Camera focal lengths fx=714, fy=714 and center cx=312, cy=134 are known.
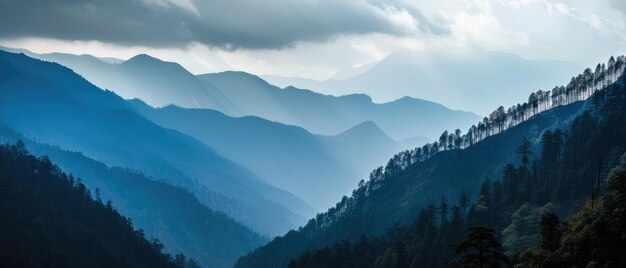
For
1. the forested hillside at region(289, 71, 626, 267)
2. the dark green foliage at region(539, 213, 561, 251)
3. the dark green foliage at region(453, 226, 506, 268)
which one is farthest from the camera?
the forested hillside at region(289, 71, 626, 267)

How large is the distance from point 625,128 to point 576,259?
3542 inches

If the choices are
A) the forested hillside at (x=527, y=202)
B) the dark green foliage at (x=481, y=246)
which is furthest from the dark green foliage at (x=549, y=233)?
the forested hillside at (x=527, y=202)

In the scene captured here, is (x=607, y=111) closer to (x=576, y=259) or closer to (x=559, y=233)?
(x=559, y=233)

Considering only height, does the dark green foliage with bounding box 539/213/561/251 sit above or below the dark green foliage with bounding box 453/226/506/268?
above

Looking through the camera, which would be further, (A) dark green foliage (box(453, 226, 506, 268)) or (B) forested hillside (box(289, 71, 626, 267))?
(B) forested hillside (box(289, 71, 626, 267))

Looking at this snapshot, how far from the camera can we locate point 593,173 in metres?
139

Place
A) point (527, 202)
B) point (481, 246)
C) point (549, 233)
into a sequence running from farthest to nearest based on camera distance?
point (527, 202) < point (549, 233) < point (481, 246)

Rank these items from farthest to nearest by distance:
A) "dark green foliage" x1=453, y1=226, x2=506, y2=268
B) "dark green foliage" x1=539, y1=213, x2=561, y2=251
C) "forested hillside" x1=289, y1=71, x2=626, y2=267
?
"forested hillside" x1=289, y1=71, x2=626, y2=267
"dark green foliage" x1=539, y1=213, x2=561, y2=251
"dark green foliage" x1=453, y1=226, x2=506, y2=268

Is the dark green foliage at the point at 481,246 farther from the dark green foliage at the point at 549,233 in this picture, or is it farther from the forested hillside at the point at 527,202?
the forested hillside at the point at 527,202

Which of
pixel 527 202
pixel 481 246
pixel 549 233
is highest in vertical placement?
pixel 527 202

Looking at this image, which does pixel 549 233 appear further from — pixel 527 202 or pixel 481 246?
pixel 527 202

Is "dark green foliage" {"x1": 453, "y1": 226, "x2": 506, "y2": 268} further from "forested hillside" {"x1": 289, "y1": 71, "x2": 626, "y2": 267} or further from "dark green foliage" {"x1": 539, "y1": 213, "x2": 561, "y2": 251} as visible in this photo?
"forested hillside" {"x1": 289, "y1": 71, "x2": 626, "y2": 267}

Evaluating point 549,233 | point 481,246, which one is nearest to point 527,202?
point 549,233

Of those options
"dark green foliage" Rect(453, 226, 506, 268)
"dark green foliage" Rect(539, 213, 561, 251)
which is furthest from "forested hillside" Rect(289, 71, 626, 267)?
"dark green foliage" Rect(453, 226, 506, 268)
